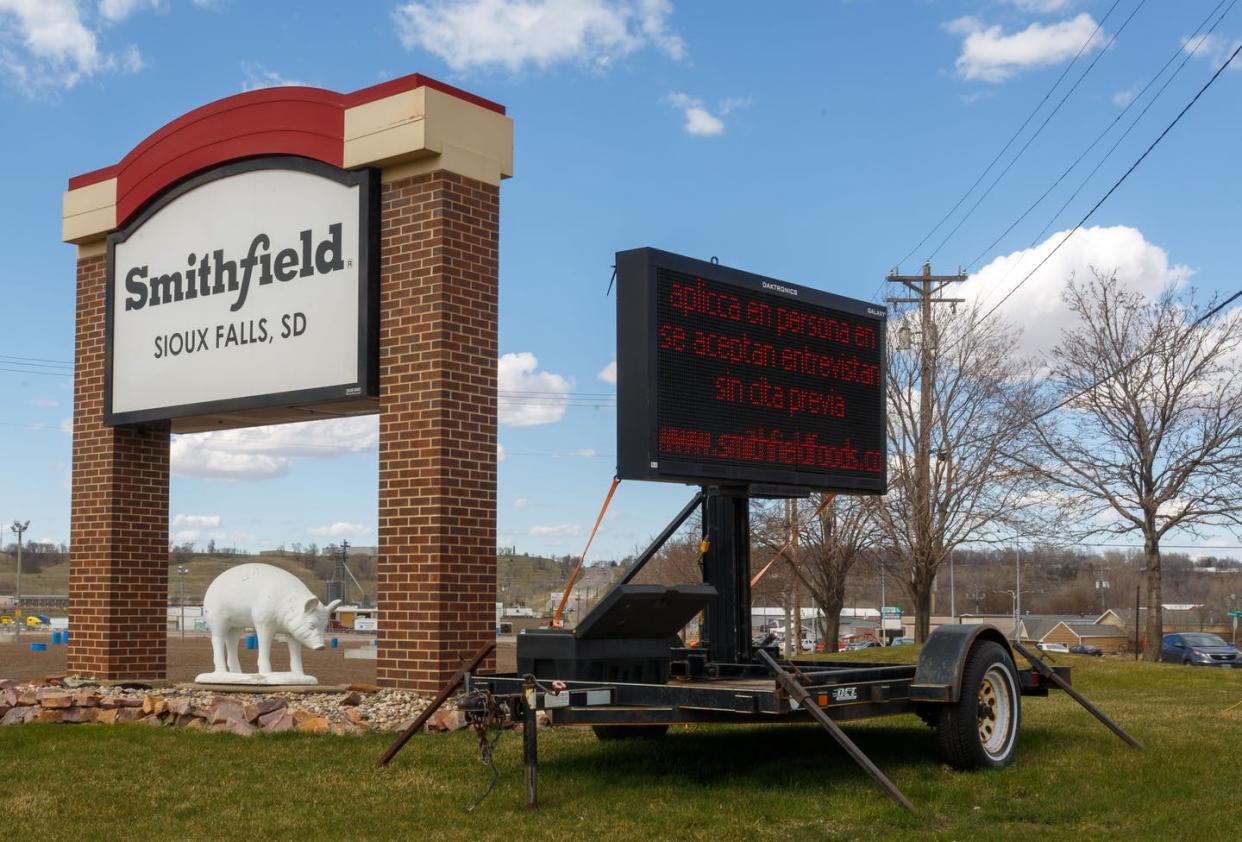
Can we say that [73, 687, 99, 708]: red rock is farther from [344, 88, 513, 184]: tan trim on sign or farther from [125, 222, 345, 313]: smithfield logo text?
[344, 88, 513, 184]: tan trim on sign

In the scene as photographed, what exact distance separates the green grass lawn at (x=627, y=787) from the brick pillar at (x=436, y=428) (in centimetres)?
146

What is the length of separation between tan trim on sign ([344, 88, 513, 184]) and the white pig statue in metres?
4.33

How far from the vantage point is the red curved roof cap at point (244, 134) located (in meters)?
13.4

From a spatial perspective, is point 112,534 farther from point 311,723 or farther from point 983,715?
point 983,715

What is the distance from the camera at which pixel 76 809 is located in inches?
334

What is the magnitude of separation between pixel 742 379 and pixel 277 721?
5.07 m

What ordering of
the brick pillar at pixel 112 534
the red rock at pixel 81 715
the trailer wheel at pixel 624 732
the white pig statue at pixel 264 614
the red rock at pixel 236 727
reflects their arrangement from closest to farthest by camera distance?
1. the trailer wheel at pixel 624 732
2. the red rock at pixel 236 727
3. the red rock at pixel 81 715
4. the white pig statue at pixel 264 614
5. the brick pillar at pixel 112 534

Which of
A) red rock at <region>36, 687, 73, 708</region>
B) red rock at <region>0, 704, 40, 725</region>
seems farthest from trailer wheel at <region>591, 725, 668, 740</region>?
red rock at <region>0, 704, 40, 725</region>

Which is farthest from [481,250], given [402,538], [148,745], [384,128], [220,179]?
[148,745]

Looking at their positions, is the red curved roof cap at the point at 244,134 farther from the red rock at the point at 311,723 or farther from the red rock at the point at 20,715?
the red rock at the point at 20,715

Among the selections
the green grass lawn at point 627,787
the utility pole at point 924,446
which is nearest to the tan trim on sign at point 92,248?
the green grass lawn at point 627,787

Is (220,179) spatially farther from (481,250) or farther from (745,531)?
(745,531)

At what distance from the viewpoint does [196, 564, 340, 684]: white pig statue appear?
13789 mm

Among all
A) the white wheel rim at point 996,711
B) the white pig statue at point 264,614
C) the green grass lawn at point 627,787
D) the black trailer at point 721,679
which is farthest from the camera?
the white pig statue at point 264,614
